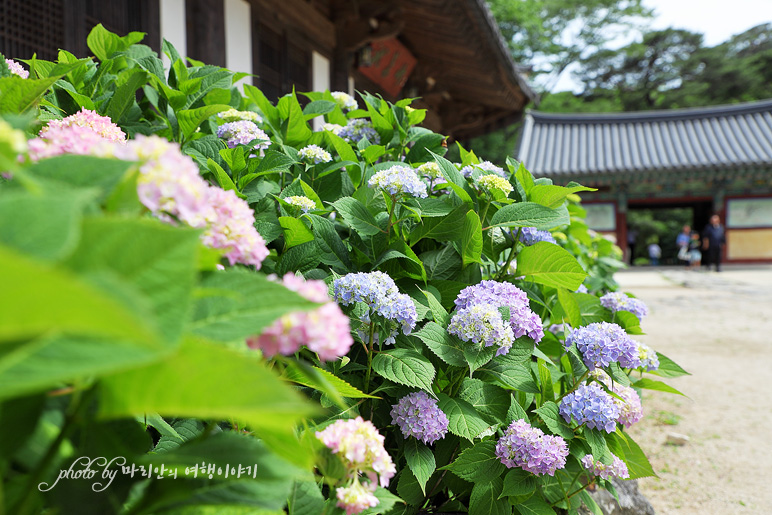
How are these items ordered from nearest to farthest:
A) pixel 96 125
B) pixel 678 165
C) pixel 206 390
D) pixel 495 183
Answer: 1. pixel 206 390
2. pixel 96 125
3. pixel 495 183
4. pixel 678 165

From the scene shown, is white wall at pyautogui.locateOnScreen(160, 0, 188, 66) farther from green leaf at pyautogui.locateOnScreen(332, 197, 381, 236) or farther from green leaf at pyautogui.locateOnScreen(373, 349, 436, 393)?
green leaf at pyautogui.locateOnScreen(373, 349, 436, 393)

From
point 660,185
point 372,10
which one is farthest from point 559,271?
point 660,185

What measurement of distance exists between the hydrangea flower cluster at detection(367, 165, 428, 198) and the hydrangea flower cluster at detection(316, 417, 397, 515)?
655 millimetres

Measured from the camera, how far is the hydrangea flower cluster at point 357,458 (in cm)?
61

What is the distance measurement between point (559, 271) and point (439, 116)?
9341mm

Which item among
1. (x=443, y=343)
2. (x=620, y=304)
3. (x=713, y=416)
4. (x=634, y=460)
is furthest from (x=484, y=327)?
(x=713, y=416)

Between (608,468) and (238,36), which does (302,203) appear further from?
(238,36)

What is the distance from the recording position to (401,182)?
1.18 m

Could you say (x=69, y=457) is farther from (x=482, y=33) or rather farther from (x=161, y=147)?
(x=482, y=33)

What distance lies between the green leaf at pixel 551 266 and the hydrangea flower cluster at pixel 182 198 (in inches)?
36.9

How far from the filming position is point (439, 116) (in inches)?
401

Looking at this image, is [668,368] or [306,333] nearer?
[306,333]

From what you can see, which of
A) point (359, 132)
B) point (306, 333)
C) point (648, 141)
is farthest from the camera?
point (648, 141)

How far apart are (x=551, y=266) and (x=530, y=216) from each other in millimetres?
163
